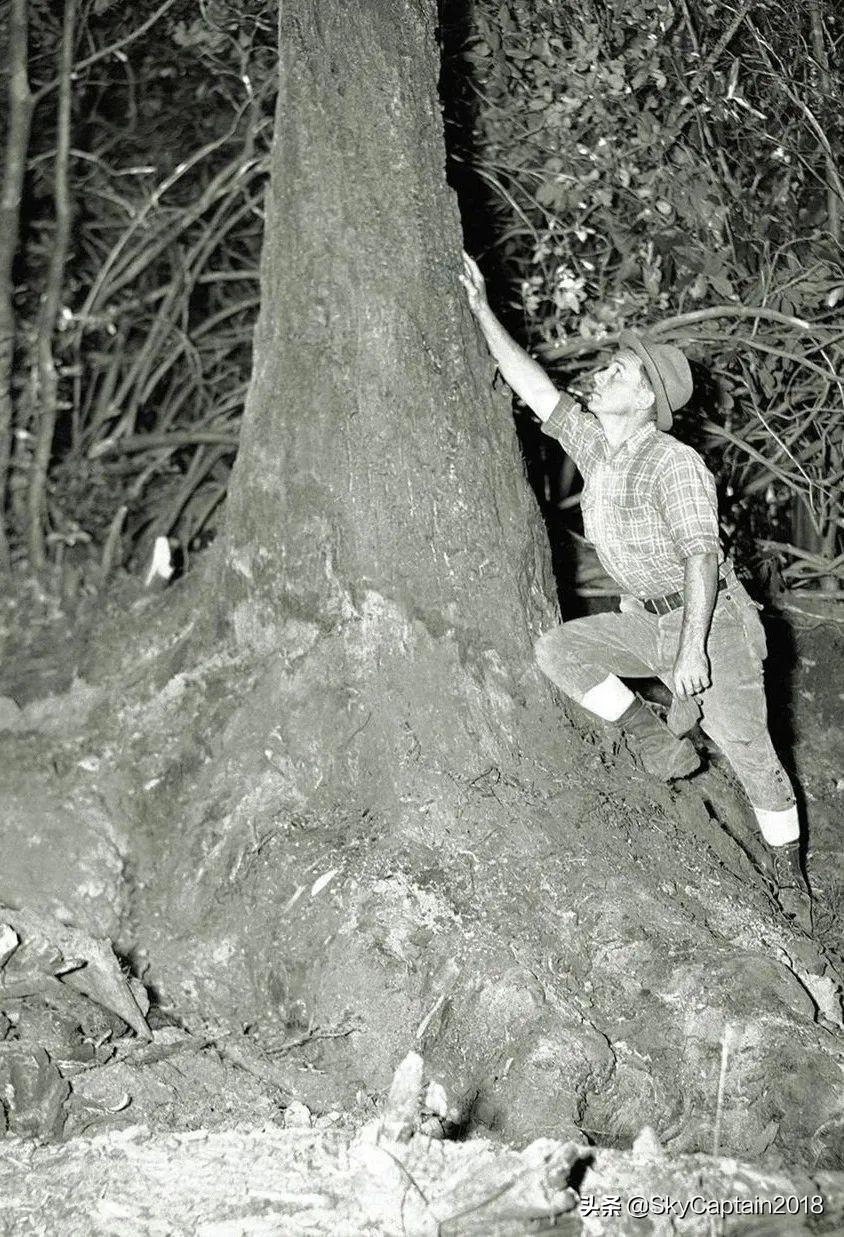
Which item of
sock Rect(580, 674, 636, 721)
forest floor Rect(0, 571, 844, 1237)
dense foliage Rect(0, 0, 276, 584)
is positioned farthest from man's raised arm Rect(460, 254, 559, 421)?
dense foliage Rect(0, 0, 276, 584)

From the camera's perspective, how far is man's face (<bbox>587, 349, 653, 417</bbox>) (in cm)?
410

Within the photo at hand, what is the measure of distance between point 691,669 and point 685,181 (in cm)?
291

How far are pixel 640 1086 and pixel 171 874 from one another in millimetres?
1994

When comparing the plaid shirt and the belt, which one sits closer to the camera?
the plaid shirt

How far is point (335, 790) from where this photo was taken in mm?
4066

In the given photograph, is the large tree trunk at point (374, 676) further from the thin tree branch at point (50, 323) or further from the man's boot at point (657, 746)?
the thin tree branch at point (50, 323)

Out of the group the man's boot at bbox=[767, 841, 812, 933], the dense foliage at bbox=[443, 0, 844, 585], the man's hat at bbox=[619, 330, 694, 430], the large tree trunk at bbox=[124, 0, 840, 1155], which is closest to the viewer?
the large tree trunk at bbox=[124, 0, 840, 1155]

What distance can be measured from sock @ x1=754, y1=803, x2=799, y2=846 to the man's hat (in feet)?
5.34

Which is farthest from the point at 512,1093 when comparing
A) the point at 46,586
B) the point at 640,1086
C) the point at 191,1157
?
the point at 46,586

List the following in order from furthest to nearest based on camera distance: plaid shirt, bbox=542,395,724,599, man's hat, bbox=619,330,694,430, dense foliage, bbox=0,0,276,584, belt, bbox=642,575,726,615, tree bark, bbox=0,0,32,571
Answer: dense foliage, bbox=0,0,276,584, tree bark, bbox=0,0,32,571, belt, bbox=642,575,726,615, man's hat, bbox=619,330,694,430, plaid shirt, bbox=542,395,724,599

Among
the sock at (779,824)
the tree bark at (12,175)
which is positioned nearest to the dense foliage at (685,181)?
the sock at (779,824)

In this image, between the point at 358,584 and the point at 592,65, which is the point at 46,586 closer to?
the point at 358,584

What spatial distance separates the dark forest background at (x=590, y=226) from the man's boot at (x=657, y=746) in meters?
1.93

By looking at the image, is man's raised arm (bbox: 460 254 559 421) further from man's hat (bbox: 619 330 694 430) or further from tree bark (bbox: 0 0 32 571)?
tree bark (bbox: 0 0 32 571)
